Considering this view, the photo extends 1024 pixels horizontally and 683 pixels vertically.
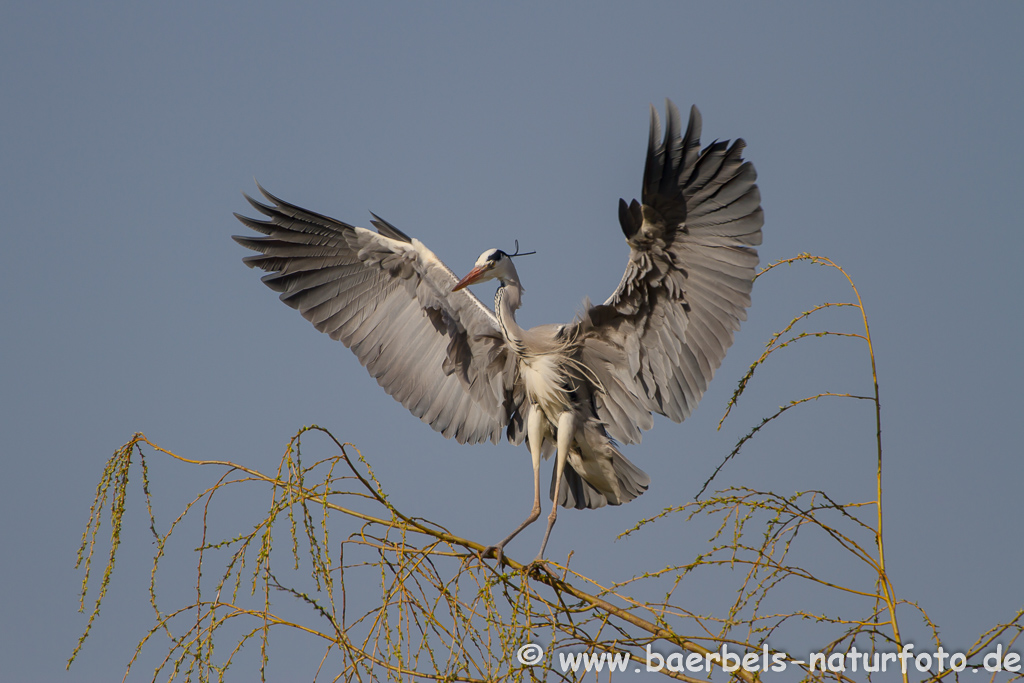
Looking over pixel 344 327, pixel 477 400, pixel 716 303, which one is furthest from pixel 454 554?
pixel 344 327

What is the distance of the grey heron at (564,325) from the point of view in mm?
4160

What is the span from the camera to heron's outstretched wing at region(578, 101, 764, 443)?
4098mm

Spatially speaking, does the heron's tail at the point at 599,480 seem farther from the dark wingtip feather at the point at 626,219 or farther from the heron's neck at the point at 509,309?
the dark wingtip feather at the point at 626,219

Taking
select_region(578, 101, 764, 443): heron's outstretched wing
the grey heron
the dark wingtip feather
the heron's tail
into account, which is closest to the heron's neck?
the grey heron

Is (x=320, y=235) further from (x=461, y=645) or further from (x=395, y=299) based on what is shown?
(x=461, y=645)

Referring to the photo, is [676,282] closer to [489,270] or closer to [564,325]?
[564,325]

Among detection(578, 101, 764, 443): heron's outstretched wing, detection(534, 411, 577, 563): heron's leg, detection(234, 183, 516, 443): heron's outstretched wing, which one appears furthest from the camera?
detection(234, 183, 516, 443): heron's outstretched wing

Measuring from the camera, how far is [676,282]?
4.36 m

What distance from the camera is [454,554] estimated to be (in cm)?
267

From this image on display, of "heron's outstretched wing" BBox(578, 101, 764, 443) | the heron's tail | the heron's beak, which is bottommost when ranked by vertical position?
the heron's tail

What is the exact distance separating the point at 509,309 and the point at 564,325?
0.40 metres

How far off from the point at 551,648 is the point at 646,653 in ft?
0.80

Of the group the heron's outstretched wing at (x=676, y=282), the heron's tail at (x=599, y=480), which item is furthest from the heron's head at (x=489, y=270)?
the heron's tail at (x=599, y=480)

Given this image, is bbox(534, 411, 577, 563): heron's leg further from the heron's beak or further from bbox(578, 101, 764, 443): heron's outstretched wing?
the heron's beak
